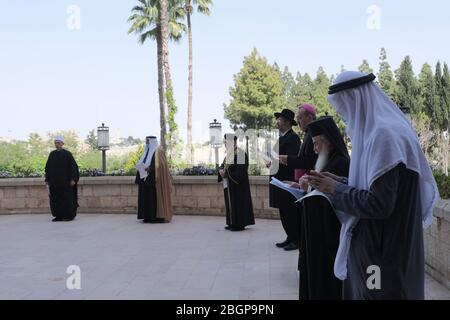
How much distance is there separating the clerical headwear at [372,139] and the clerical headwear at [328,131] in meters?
0.69

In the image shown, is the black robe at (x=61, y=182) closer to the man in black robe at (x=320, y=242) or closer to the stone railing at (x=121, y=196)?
the stone railing at (x=121, y=196)

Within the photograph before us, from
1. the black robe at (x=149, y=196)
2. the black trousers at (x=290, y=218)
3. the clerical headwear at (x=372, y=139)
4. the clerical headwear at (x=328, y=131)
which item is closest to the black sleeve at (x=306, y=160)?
the black trousers at (x=290, y=218)

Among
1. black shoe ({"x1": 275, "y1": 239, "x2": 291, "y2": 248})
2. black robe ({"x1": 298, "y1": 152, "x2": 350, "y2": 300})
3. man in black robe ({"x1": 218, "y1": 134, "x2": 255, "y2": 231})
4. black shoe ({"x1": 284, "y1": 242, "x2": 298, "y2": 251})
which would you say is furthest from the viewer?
man in black robe ({"x1": 218, "y1": 134, "x2": 255, "y2": 231})

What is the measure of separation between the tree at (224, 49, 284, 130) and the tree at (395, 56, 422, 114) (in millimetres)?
11713

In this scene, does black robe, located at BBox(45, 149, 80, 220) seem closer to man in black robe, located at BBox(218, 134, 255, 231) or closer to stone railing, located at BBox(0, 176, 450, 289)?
stone railing, located at BBox(0, 176, 450, 289)

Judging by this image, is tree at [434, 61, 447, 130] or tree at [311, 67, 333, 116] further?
tree at [311, 67, 333, 116]

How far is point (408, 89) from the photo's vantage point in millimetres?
42812

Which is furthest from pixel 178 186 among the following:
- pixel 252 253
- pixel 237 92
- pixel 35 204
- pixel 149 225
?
pixel 237 92

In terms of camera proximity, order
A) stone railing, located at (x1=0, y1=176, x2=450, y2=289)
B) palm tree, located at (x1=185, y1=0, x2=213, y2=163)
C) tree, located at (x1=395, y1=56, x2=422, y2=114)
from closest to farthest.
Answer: stone railing, located at (x1=0, y1=176, x2=450, y2=289)
palm tree, located at (x1=185, y1=0, x2=213, y2=163)
tree, located at (x1=395, y1=56, x2=422, y2=114)

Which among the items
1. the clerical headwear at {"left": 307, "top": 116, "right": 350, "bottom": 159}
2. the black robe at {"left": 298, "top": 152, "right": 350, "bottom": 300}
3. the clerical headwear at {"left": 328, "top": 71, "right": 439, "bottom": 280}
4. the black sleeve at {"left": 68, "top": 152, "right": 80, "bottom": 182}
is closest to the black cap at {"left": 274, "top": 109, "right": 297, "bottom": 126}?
the clerical headwear at {"left": 307, "top": 116, "right": 350, "bottom": 159}

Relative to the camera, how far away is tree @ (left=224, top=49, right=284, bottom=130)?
161 ft

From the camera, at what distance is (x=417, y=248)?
2.09 m
